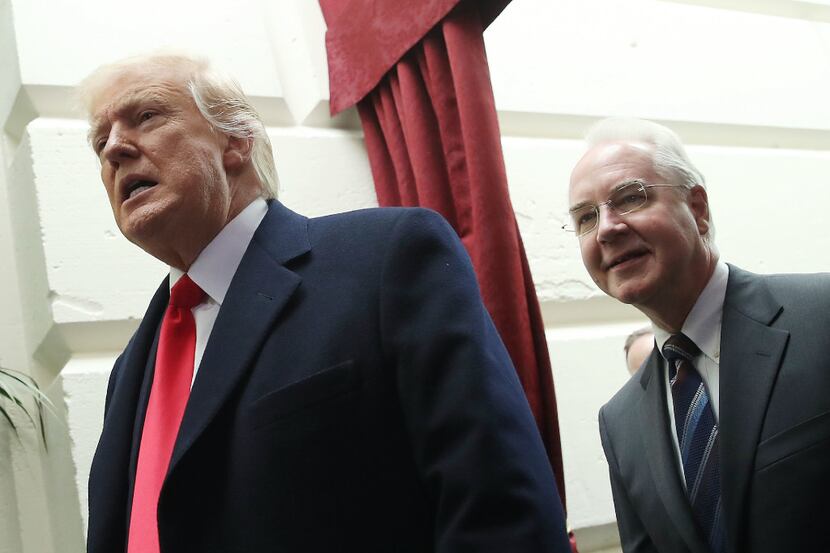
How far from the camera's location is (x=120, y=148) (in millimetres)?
1222

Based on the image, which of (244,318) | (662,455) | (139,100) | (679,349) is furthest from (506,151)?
(244,318)

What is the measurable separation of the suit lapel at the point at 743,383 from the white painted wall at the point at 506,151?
1.03 meters

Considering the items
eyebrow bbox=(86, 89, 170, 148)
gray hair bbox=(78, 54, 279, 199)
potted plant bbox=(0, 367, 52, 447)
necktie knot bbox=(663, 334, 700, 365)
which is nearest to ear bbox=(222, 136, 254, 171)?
gray hair bbox=(78, 54, 279, 199)

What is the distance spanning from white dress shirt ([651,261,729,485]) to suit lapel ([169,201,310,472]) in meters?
0.67

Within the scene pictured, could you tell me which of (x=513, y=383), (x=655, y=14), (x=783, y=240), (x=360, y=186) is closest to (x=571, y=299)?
(x=360, y=186)

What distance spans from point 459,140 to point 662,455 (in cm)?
83

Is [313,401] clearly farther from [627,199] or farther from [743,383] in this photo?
[627,199]

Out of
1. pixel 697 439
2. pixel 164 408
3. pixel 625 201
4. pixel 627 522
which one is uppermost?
pixel 625 201

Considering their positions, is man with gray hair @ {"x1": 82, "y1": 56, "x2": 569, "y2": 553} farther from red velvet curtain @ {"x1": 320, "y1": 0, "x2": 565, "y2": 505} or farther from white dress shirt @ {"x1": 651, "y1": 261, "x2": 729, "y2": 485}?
red velvet curtain @ {"x1": 320, "y1": 0, "x2": 565, "y2": 505}

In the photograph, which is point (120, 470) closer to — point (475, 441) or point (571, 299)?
point (475, 441)

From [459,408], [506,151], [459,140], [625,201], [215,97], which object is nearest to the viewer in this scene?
[459,408]

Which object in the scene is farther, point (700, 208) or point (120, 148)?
point (700, 208)

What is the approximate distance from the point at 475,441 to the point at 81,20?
1754 millimetres

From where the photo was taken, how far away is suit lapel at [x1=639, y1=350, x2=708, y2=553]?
128cm
